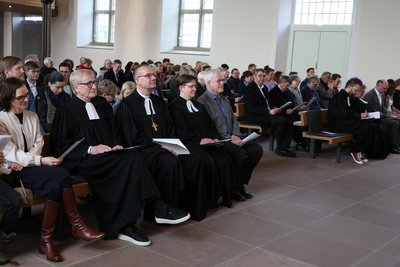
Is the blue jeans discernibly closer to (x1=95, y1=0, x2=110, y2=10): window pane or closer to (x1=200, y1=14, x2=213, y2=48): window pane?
(x1=200, y1=14, x2=213, y2=48): window pane

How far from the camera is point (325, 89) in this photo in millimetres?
11297

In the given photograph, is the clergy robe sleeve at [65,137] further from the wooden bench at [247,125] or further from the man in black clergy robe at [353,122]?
the man in black clergy robe at [353,122]

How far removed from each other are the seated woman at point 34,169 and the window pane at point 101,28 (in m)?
17.6

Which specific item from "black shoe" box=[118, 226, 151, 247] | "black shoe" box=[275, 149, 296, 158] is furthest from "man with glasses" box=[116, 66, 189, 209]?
"black shoe" box=[275, 149, 296, 158]

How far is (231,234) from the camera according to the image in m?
4.62

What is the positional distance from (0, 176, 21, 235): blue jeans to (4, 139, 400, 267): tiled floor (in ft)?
0.99

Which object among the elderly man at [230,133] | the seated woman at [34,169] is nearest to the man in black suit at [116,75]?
the elderly man at [230,133]

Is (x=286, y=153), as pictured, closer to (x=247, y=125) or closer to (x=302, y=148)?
(x=302, y=148)

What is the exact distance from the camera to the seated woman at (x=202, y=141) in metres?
5.23

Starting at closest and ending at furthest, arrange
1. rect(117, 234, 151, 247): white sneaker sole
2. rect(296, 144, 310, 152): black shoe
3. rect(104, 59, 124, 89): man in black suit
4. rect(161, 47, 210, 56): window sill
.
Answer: rect(117, 234, 151, 247): white sneaker sole
rect(296, 144, 310, 152): black shoe
rect(104, 59, 124, 89): man in black suit
rect(161, 47, 210, 56): window sill

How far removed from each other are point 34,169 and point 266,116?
5.66 metres

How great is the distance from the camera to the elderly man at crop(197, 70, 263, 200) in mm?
5695

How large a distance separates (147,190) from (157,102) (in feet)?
4.48

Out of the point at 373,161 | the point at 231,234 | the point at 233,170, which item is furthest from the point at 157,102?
the point at 373,161
